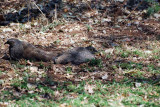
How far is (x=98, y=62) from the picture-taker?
4.99m

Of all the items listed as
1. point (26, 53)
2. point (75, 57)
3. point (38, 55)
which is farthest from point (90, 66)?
point (26, 53)

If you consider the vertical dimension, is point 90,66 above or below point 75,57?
below

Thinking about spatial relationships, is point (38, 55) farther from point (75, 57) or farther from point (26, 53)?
point (75, 57)

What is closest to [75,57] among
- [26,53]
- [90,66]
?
[90,66]

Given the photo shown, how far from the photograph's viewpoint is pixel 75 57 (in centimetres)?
503

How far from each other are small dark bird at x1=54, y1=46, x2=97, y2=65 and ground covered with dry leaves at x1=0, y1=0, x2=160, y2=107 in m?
0.12

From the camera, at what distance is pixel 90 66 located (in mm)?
4934

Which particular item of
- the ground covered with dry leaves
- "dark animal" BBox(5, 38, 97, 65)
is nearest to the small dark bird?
"dark animal" BBox(5, 38, 97, 65)

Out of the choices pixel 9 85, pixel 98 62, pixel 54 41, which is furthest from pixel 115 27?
pixel 9 85

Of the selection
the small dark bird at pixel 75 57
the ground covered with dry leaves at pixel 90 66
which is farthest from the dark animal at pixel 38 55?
the ground covered with dry leaves at pixel 90 66

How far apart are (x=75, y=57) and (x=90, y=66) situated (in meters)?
0.34

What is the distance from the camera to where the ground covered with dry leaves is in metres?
3.72

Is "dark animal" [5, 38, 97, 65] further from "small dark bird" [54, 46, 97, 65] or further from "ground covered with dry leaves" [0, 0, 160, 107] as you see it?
"ground covered with dry leaves" [0, 0, 160, 107]

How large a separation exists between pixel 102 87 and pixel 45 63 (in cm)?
133
